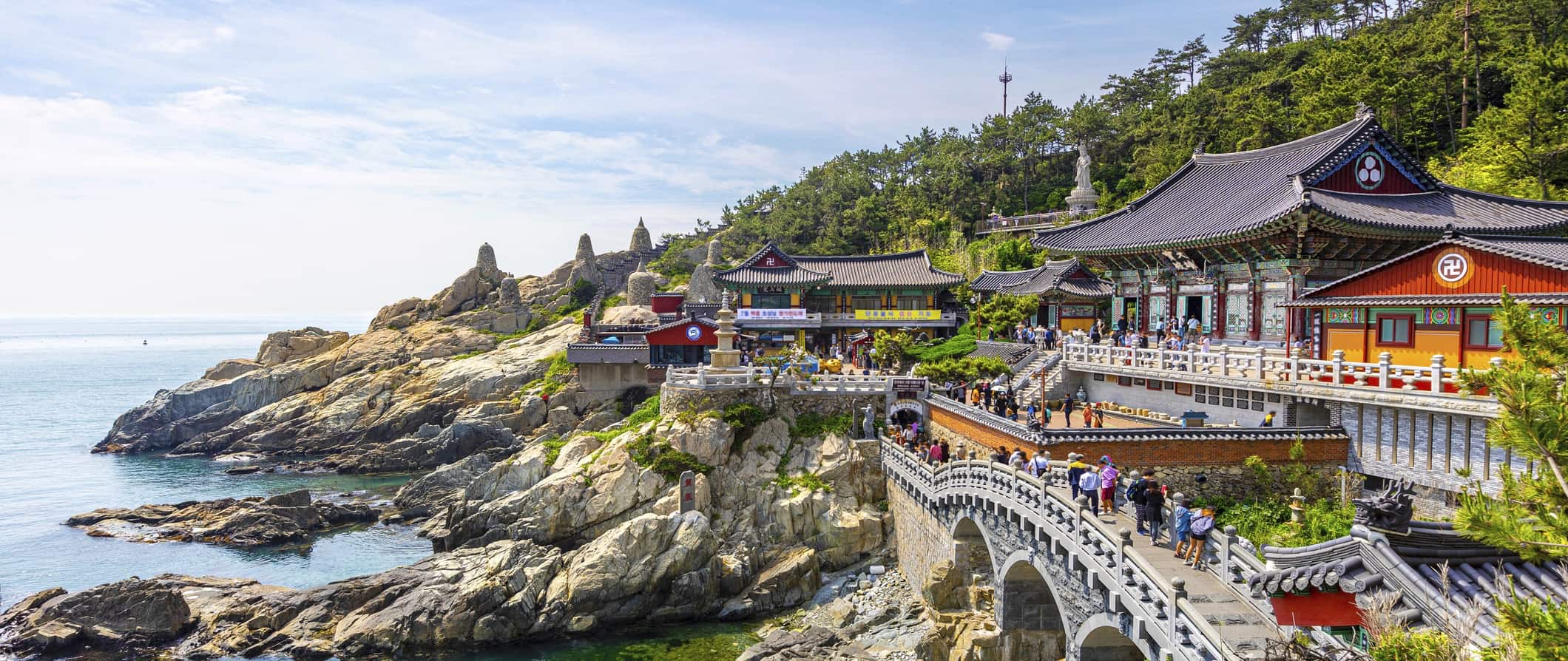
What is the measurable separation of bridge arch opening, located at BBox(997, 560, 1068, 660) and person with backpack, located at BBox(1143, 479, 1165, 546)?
6.80 meters

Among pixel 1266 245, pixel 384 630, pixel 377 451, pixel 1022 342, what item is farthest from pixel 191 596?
pixel 1266 245

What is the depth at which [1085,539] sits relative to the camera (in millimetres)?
18312

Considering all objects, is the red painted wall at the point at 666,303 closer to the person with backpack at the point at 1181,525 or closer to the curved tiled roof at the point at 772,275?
the curved tiled roof at the point at 772,275

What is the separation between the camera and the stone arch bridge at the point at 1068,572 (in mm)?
14156

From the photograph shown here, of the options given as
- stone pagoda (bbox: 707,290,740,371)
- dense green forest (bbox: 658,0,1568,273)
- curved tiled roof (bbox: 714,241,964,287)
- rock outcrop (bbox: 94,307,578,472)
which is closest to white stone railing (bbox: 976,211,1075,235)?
dense green forest (bbox: 658,0,1568,273)

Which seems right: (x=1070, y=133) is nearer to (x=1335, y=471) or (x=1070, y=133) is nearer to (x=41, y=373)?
(x=1335, y=471)

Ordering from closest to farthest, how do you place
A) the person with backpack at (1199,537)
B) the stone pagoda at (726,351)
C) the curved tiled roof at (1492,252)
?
the person with backpack at (1199,537)
the curved tiled roof at (1492,252)
the stone pagoda at (726,351)

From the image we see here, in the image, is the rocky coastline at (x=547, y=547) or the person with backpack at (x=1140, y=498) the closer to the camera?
the person with backpack at (x=1140, y=498)

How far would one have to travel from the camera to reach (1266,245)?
30.4 meters

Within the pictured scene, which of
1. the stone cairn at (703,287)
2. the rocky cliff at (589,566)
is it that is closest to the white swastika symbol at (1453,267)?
the rocky cliff at (589,566)

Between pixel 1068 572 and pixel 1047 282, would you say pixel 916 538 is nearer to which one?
pixel 1068 572

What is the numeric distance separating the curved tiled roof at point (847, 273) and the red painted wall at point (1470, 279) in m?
39.1

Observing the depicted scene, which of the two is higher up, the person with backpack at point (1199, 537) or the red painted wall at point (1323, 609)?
the red painted wall at point (1323, 609)

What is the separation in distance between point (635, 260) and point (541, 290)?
14282 mm
